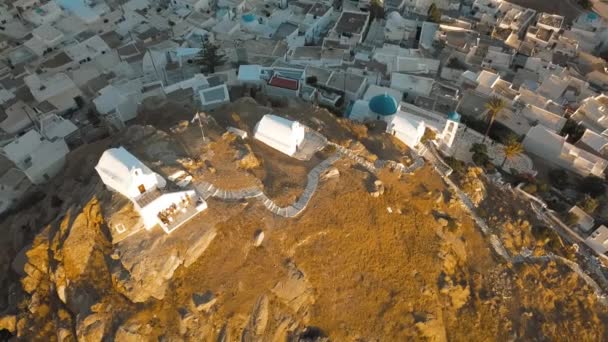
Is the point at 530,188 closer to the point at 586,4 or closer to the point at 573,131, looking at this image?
the point at 573,131

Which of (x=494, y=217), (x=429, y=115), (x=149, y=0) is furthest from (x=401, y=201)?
(x=149, y=0)

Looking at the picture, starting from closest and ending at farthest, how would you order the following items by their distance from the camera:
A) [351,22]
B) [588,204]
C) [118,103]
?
[588,204] < [118,103] < [351,22]

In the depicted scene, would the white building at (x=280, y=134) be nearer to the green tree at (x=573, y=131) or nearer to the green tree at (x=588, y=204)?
the green tree at (x=588, y=204)

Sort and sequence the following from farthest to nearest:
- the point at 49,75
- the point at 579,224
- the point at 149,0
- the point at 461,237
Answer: the point at 149,0, the point at 49,75, the point at 579,224, the point at 461,237

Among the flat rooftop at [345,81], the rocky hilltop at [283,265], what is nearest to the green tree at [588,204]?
the rocky hilltop at [283,265]

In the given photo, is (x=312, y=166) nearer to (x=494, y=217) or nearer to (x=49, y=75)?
(x=494, y=217)

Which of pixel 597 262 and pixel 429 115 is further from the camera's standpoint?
pixel 429 115

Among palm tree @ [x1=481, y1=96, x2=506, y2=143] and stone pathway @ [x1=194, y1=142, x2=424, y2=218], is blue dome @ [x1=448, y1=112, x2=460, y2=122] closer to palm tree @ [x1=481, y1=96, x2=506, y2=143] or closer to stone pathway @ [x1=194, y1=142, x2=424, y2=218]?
palm tree @ [x1=481, y1=96, x2=506, y2=143]

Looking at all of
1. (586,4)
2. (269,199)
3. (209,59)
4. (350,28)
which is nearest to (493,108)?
(269,199)
